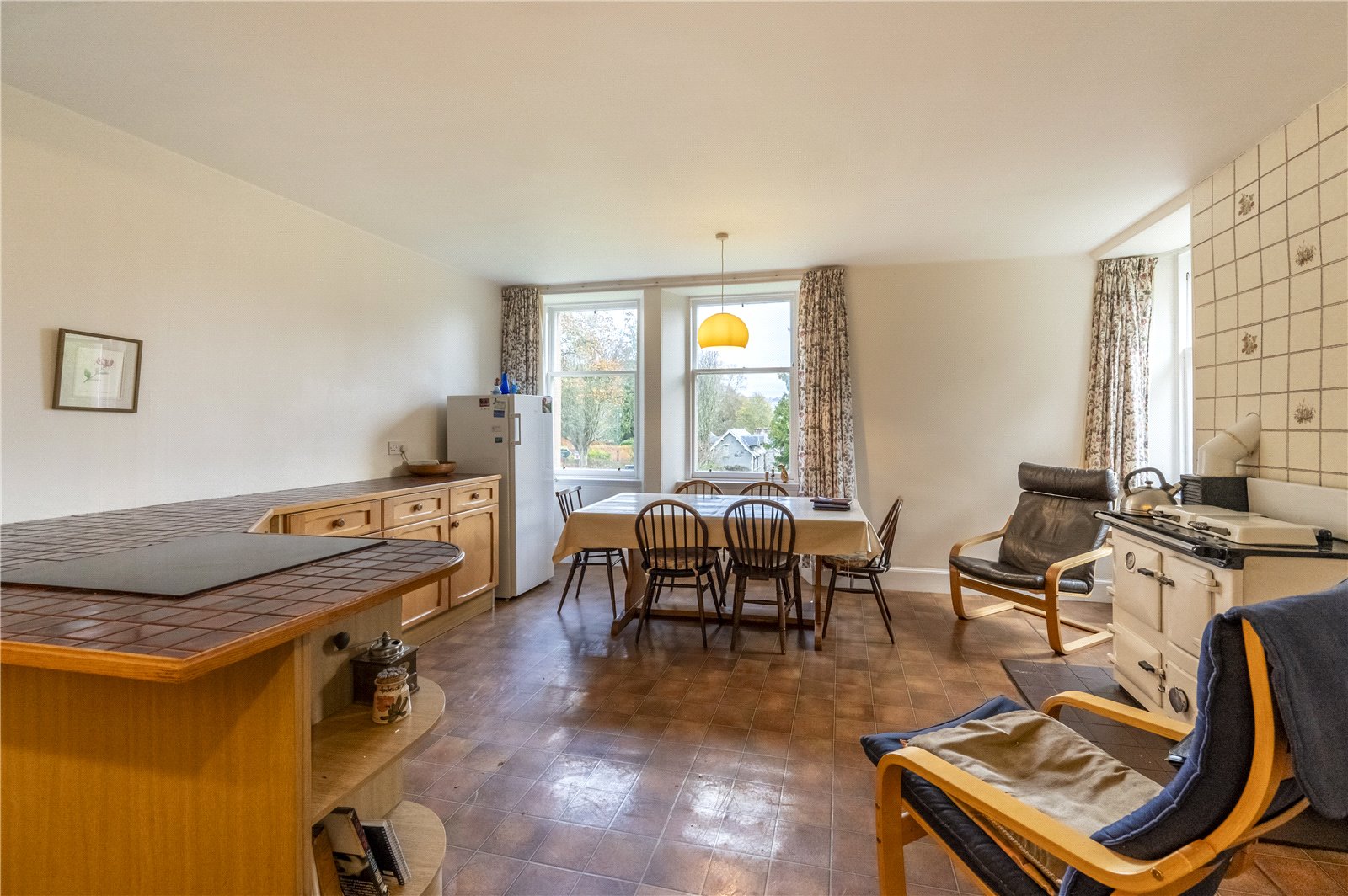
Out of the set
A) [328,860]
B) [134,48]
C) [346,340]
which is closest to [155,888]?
[328,860]

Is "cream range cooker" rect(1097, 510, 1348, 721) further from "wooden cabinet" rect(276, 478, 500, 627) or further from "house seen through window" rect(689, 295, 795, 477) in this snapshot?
"wooden cabinet" rect(276, 478, 500, 627)

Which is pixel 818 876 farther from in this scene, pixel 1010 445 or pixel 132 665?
pixel 1010 445

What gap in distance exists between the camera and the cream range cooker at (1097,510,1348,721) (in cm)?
202

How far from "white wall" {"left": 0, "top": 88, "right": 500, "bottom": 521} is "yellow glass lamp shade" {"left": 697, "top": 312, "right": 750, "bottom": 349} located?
2287 millimetres

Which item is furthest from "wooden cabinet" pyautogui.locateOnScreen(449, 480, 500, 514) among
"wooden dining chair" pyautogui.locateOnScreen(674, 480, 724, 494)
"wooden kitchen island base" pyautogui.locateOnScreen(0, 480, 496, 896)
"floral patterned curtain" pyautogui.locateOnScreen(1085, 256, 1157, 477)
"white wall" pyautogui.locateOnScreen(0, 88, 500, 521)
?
"floral patterned curtain" pyautogui.locateOnScreen(1085, 256, 1157, 477)

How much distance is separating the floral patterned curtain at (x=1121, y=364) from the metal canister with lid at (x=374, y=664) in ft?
15.5

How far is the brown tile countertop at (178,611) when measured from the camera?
2.75 feet

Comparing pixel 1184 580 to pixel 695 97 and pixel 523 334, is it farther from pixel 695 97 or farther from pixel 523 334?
pixel 523 334

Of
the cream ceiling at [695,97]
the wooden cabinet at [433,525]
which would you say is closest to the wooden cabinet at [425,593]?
the wooden cabinet at [433,525]

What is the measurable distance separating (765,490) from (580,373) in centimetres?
221

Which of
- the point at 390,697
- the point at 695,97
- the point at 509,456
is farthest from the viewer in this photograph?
the point at 509,456

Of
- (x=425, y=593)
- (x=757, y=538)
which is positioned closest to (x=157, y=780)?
(x=425, y=593)

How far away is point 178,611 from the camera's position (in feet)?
3.38

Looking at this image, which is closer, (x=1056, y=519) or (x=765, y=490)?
(x=1056, y=519)
